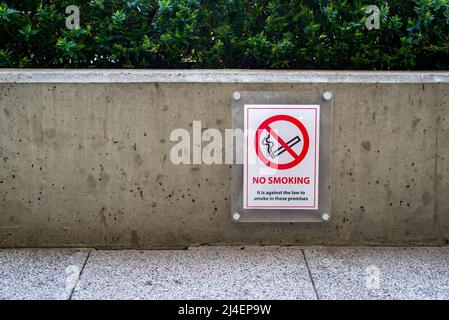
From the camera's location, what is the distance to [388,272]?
4031 mm

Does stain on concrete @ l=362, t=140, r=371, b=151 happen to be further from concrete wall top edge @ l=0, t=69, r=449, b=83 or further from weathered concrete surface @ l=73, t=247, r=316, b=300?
weathered concrete surface @ l=73, t=247, r=316, b=300

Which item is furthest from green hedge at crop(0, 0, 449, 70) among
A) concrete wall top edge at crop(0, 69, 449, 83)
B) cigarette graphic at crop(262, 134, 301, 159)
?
cigarette graphic at crop(262, 134, 301, 159)

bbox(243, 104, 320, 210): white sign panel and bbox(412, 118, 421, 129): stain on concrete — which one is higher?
bbox(412, 118, 421, 129): stain on concrete

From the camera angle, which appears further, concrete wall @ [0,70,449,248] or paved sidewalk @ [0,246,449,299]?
concrete wall @ [0,70,449,248]

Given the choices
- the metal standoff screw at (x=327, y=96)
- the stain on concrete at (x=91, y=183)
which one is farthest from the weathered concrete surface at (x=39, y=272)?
the metal standoff screw at (x=327, y=96)

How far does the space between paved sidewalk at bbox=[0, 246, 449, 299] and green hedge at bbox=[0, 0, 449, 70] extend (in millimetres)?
1548

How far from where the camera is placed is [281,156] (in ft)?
14.1

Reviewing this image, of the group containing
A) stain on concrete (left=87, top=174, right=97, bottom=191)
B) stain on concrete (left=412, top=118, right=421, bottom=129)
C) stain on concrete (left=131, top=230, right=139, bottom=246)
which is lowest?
stain on concrete (left=131, top=230, right=139, bottom=246)

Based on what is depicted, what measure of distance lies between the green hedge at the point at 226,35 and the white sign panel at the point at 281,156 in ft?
2.43

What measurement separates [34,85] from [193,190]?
4.36 feet

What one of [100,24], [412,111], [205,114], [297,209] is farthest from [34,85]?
[412,111]

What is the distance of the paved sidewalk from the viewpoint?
3709 mm
